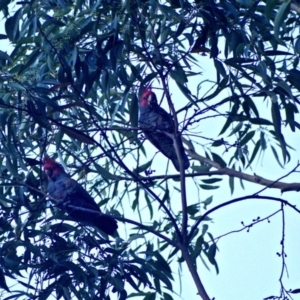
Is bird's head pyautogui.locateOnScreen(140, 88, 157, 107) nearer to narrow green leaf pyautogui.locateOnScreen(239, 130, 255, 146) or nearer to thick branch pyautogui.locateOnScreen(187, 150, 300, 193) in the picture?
thick branch pyautogui.locateOnScreen(187, 150, 300, 193)

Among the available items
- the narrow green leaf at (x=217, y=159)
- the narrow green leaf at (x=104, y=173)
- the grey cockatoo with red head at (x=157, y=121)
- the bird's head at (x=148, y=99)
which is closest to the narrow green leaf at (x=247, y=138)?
the narrow green leaf at (x=217, y=159)

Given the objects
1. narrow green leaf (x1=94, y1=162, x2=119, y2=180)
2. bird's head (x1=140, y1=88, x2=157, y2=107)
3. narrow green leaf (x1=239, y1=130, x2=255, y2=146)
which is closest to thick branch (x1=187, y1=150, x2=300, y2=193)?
narrow green leaf (x1=239, y1=130, x2=255, y2=146)

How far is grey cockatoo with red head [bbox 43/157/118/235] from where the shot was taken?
273 cm

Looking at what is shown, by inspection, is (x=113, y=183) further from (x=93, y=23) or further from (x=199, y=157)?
(x=93, y=23)

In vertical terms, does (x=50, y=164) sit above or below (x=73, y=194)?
above

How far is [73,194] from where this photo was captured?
9.79 ft

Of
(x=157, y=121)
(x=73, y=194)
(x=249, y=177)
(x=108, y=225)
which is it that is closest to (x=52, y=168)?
(x=73, y=194)

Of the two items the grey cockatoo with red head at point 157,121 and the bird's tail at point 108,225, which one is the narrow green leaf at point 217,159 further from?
the bird's tail at point 108,225

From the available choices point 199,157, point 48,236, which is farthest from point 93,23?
point 199,157

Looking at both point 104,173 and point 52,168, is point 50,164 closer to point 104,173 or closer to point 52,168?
point 52,168

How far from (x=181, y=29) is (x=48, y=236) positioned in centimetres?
69

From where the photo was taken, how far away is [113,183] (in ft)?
9.43

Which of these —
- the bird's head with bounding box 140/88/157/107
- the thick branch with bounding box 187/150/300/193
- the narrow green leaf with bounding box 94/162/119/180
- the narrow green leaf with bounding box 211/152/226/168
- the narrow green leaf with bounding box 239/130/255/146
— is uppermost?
the bird's head with bounding box 140/88/157/107

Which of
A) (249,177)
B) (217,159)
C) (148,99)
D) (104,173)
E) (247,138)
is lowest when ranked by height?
(104,173)
